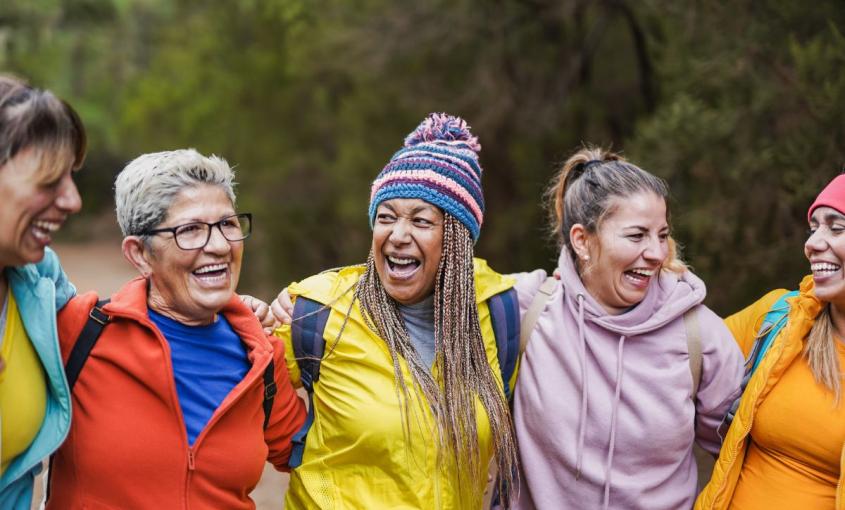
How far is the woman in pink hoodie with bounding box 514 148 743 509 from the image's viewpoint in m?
3.15

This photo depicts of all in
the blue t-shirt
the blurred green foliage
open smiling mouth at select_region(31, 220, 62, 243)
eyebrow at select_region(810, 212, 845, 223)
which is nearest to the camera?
open smiling mouth at select_region(31, 220, 62, 243)

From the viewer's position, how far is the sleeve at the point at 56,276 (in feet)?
8.79

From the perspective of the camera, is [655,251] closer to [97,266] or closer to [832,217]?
[832,217]

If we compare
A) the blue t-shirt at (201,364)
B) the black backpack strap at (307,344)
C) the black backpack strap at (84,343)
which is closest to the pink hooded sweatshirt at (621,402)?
the black backpack strap at (307,344)

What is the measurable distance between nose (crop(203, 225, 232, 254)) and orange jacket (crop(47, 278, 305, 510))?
27 cm

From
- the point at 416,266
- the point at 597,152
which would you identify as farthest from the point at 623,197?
the point at 416,266

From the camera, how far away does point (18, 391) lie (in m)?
2.43

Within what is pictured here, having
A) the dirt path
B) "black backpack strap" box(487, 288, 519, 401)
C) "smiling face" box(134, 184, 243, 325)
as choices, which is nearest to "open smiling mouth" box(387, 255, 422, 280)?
"black backpack strap" box(487, 288, 519, 401)

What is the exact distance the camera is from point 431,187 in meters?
3.14

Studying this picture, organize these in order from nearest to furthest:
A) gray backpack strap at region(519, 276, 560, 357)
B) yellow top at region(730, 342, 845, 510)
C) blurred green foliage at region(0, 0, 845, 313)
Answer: yellow top at region(730, 342, 845, 510) < gray backpack strap at region(519, 276, 560, 357) < blurred green foliage at region(0, 0, 845, 313)

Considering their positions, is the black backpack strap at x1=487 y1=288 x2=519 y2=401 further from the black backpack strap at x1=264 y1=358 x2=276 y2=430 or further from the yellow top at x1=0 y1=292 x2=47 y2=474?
the yellow top at x1=0 y1=292 x2=47 y2=474

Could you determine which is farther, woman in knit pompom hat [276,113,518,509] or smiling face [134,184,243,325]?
woman in knit pompom hat [276,113,518,509]

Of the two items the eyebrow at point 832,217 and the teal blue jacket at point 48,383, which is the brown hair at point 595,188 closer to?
the eyebrow at point 832,217

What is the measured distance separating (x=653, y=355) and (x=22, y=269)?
211 centimetres
